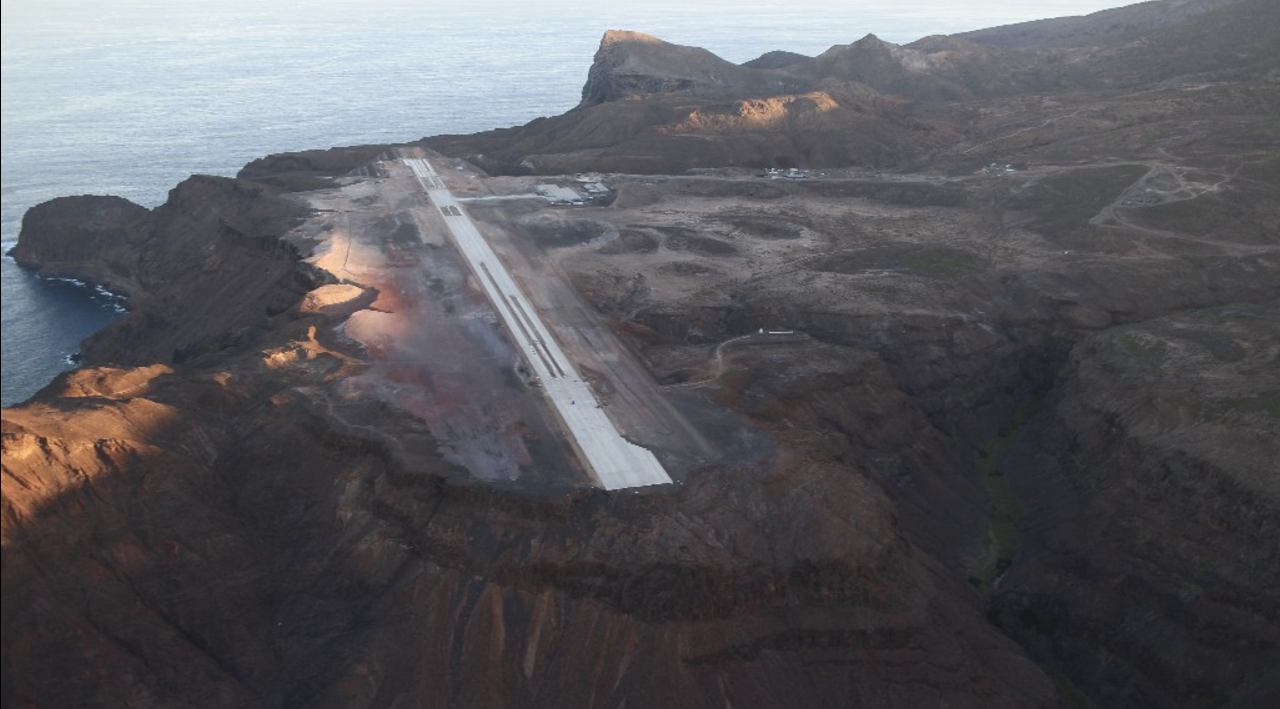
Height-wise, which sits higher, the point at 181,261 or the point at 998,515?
the point at 181,261

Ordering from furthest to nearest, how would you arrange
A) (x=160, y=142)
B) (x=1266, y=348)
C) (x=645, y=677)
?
(x=160, y=142)
(x=1266, y=348)
(x=645, y=677)

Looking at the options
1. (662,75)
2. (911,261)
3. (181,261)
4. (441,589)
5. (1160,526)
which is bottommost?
(181,261)

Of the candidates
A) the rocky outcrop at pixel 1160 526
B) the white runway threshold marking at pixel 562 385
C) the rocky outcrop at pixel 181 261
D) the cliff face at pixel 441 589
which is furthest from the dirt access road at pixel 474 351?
the rocky outcrop at pixel 1160 526

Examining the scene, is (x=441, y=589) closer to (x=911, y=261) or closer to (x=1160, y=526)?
(x=1160, y=526)

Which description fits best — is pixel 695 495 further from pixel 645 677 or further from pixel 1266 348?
pixel 1266 348

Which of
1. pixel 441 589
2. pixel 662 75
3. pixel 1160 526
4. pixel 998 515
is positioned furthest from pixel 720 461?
pixel 662 75

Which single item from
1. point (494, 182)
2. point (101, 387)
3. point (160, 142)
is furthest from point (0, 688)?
point (160, 142)
